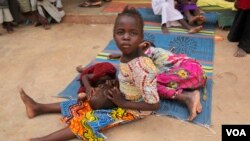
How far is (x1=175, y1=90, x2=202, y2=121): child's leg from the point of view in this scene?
8.14 feet

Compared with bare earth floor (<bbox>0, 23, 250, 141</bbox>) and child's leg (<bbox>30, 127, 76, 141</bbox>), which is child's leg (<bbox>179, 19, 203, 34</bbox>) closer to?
bare earth floor (<bbox>0, 23, 250, 141</bbox>)

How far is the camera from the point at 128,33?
2023 millimetres

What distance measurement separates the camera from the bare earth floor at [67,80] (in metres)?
2.42

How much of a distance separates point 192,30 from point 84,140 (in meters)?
2.46

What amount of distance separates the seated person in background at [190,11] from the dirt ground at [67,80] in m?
0.34

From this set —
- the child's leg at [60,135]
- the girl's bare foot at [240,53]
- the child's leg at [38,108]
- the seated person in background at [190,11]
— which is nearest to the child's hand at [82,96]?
the child's leg at [38,108]

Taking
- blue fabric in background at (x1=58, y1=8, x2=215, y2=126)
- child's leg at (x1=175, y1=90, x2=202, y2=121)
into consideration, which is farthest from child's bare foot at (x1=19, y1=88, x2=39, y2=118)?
child's leg at (x1=175, y1=90, x2=202, y2=121)

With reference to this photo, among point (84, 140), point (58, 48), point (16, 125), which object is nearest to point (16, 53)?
point (58, 48)

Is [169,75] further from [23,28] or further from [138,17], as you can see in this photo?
[23,28]

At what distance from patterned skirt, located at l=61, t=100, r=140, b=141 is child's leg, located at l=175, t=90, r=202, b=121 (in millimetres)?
439

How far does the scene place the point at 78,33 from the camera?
451 cm

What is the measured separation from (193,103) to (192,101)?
2cm

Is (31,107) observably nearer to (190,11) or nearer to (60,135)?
(60,135)

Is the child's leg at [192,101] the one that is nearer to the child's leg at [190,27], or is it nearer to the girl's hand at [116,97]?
the girl's hand at [116,97]
